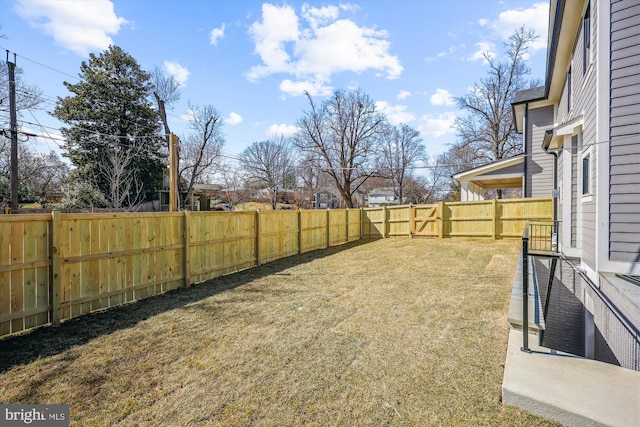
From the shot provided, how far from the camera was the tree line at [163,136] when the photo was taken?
17.2 meters

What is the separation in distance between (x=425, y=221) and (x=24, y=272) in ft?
39.8

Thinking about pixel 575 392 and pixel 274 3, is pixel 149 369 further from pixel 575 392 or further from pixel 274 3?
pixel 274 3

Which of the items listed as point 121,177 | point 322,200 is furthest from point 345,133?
point 121,177

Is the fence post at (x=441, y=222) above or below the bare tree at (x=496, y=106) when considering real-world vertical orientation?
below

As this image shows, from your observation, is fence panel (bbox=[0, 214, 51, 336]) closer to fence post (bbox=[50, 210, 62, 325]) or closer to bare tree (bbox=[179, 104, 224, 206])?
fence post (bbox=[50, 210, 62, 325])

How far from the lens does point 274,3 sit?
31.6 ft

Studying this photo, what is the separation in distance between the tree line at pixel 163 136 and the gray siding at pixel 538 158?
11.5 ft

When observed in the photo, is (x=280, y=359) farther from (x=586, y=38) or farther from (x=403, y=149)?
(x=403, y=149)

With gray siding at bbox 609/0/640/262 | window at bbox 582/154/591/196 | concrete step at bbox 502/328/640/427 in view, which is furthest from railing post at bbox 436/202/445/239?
concrete step at bbox 502/328/640/427

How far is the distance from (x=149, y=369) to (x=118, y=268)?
2.48 meters

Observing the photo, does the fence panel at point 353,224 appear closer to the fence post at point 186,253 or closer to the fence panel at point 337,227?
the fence panel at point 337,227

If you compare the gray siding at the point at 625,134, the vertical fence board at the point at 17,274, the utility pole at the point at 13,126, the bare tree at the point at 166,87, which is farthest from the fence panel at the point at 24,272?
the bare tree at the point at 166,87

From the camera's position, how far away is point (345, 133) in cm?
2430

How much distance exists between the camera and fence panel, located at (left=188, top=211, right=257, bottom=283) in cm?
601
